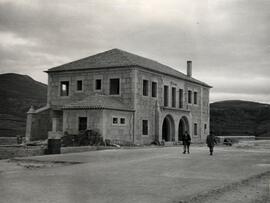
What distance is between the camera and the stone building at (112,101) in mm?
31688

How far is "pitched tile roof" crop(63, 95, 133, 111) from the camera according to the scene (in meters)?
31.0

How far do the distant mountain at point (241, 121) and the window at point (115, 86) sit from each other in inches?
1862

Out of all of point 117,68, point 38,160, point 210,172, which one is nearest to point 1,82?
point 117,68

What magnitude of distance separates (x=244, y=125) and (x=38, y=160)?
76.1 m

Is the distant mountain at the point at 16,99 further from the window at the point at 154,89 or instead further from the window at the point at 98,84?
the window at the point at 154,89

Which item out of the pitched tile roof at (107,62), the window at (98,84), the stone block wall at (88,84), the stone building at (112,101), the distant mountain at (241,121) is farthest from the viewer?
the distant mountain at (241,121)

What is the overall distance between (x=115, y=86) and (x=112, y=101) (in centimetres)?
279

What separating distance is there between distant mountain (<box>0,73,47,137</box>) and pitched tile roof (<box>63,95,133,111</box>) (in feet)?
79.4

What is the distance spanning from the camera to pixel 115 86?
3591cm

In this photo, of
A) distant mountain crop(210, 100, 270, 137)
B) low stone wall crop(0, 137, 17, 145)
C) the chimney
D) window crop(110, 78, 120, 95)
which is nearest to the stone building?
window crop(110, 78, 120, 95)

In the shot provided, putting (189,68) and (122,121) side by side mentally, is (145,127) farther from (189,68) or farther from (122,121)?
(189,68)

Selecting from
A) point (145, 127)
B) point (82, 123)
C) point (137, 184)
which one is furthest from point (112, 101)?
point (137, 184)

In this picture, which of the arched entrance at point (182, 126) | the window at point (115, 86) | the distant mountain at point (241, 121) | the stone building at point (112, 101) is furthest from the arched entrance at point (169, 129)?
the distant mountain at point (241, 121)

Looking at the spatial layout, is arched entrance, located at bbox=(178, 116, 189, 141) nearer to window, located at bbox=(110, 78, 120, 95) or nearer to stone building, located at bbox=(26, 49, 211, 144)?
stone building, located at bbox=(26, 49, 211, 144)
